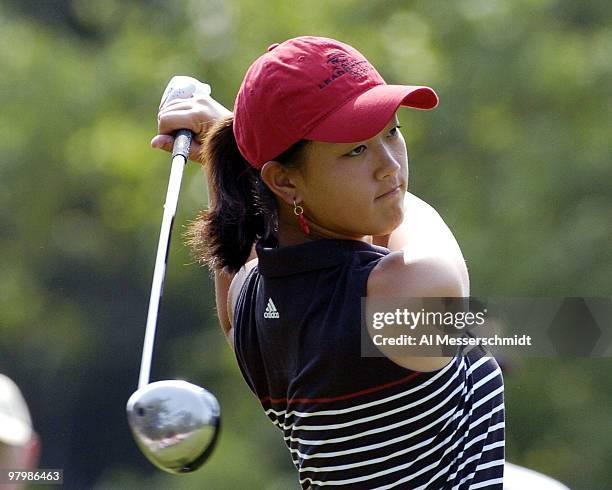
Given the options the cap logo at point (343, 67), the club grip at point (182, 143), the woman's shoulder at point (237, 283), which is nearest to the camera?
the cap logo at point (343, 67)

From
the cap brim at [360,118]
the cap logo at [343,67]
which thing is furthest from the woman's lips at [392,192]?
the cap logo at [343,67]

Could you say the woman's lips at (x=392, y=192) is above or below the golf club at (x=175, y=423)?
above

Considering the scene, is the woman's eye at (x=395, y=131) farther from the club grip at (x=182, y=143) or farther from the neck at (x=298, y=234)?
the club grip at (x=182, y=143)

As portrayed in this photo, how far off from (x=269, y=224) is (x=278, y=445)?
7.70m

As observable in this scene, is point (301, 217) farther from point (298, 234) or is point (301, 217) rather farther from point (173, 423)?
point (173, 423)

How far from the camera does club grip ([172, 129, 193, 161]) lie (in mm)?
2902

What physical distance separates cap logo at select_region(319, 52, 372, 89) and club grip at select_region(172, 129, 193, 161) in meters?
0.54

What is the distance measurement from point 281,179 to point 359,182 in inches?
6.5

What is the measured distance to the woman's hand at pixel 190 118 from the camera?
2.98 metres

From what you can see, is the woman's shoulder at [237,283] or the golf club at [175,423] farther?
the woman's shoulder at [237,283]

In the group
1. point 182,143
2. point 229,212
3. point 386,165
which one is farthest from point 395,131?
point 182,143

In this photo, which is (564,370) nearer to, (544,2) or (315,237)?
(544,2)

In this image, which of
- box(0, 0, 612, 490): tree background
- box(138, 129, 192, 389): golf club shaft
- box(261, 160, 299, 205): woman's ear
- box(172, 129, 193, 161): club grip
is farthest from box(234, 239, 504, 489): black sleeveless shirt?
box(0, 0, 612, 490): tree background

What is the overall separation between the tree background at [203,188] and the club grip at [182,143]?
570cm
